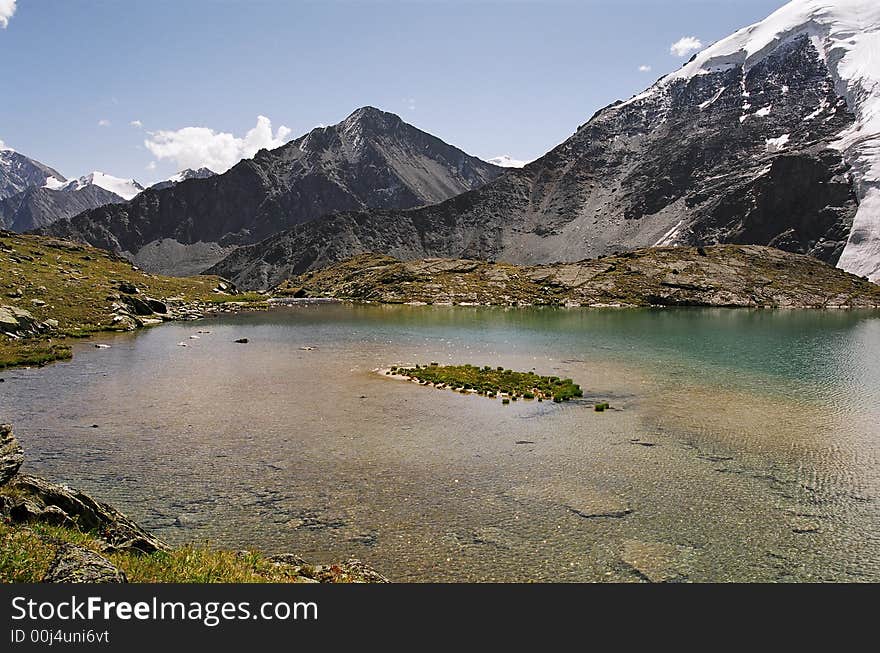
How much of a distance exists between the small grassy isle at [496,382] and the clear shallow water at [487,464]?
2186mm

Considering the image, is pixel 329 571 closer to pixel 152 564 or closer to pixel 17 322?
pixel 152 564

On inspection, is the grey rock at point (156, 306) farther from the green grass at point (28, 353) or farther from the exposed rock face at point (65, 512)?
the exposed rock face at point (65, 512)

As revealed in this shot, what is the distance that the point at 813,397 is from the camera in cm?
4644

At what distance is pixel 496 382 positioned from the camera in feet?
171

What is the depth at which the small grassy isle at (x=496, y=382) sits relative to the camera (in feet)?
156

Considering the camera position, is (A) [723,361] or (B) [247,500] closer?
(B) [247,500]

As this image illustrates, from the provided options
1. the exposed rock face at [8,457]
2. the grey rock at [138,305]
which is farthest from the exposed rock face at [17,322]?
the exposed rock face at [8,457]

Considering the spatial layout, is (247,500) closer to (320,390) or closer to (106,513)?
(106,513)

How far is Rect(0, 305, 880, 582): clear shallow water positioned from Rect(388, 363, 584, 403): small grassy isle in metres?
2.19

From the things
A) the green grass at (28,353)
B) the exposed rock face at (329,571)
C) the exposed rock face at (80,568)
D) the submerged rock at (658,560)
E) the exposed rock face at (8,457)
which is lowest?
the submerged rock at (658,560)

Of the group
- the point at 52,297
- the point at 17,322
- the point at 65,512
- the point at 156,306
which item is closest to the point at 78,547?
the point at 65,512

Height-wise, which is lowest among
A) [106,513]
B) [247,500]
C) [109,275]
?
[247,500]
